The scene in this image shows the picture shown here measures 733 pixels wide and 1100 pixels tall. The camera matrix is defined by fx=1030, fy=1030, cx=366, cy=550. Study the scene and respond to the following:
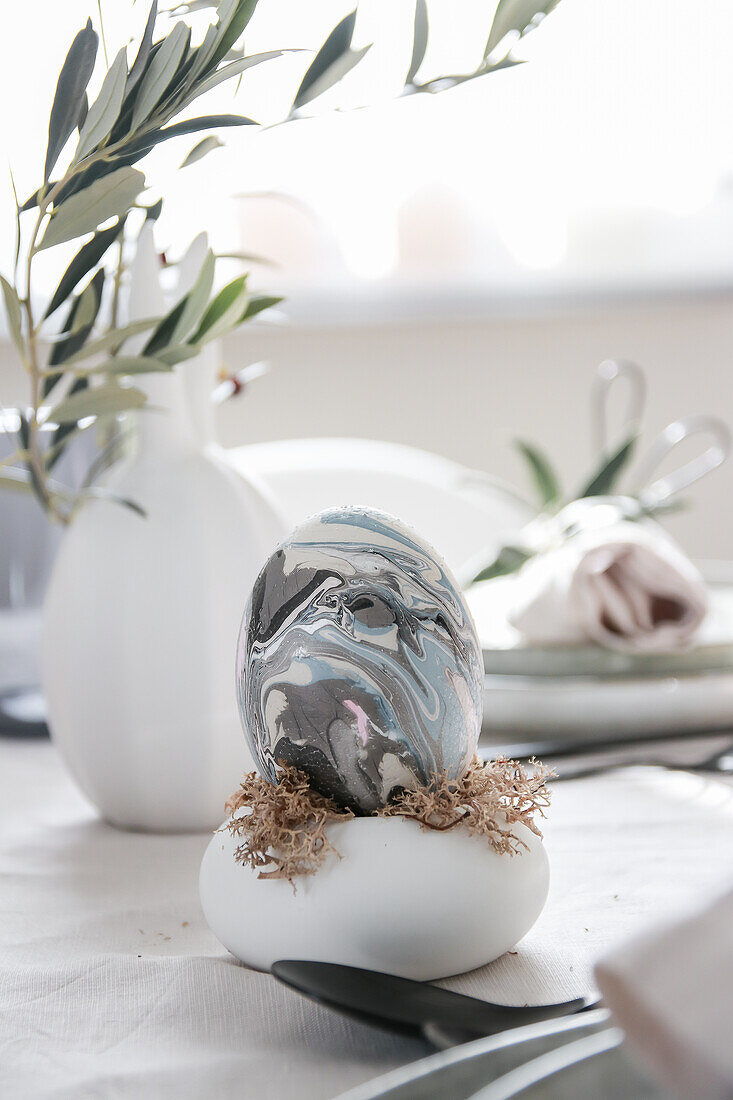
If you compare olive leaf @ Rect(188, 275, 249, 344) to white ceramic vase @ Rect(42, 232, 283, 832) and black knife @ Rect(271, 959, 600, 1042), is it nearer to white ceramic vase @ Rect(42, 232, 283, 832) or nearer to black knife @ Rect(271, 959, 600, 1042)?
white ceramic vase @ Rect(42, 232, 283, 832)

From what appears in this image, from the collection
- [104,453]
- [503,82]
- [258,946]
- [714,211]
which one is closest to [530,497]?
[714,211]

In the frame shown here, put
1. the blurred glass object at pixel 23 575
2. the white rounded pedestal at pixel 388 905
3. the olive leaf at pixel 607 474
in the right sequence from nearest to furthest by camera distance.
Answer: the white rounded pedestal at pixel 388 905 < the blurred glass object at pixel 23 575 < the olive leaf at pixel 607 474

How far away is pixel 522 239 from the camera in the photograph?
1.74 m

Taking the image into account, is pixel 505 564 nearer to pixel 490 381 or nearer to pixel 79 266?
pixel 79 266

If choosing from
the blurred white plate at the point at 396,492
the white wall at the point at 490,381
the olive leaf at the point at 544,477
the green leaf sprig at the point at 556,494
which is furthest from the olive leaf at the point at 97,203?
the white wall at the point at 490,381

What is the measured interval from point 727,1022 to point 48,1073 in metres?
0.15

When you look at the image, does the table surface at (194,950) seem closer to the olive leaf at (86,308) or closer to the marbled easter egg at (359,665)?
the marbled easter egg at (359,665)

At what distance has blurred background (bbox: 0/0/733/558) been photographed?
1658mm

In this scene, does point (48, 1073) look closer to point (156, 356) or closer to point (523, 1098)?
point (523, 1098)

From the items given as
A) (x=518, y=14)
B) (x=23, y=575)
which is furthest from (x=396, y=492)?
(x=518, y=14)

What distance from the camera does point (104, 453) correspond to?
48 cm

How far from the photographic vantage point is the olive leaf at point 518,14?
32cm

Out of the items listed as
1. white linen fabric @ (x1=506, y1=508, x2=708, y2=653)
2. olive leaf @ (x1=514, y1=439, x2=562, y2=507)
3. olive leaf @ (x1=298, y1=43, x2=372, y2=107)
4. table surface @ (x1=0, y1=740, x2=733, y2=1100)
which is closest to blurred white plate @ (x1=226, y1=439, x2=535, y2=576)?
olive leaf @ (x1=514, y1=439, x2=562, y2=507)

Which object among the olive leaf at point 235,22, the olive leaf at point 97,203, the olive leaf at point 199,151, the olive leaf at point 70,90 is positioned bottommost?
the olive leaf at point 97,203
